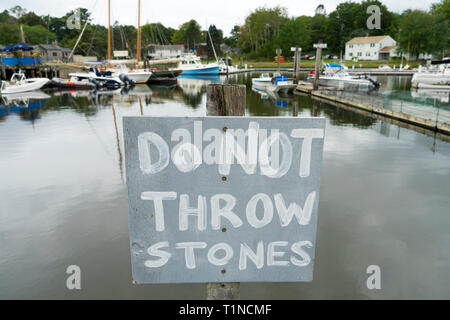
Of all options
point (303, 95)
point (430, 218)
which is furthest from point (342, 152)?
point (303, 95)

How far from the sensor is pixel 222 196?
5.93 feet

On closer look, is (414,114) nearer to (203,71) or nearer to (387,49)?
(203,71)

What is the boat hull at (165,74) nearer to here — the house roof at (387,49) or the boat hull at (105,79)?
the boat hull at (105,79)

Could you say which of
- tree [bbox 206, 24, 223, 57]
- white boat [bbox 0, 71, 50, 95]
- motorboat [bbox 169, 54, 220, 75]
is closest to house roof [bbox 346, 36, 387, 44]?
tree [bbox 206, 24, 223, 57]

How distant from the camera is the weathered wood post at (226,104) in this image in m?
2.05

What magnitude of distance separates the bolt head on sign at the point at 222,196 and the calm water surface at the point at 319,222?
360cm

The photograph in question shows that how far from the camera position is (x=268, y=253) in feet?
6.25

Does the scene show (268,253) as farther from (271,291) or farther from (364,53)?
(364,53)

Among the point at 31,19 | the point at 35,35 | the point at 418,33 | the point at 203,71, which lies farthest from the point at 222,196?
the point at 31,19

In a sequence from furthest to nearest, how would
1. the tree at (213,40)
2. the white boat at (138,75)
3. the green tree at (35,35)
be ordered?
the tree at (213,40), the green tree at (35,35), the white boat at (138,75)

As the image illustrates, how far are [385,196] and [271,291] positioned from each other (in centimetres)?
531

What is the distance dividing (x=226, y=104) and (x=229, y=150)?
1.47 feet

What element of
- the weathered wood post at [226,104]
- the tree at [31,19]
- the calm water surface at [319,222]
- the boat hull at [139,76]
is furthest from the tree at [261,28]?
the weathered wood post at [226,104]

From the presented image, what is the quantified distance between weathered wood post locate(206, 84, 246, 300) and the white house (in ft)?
328
